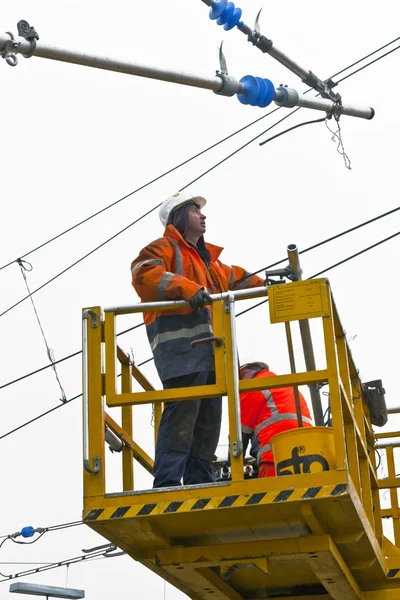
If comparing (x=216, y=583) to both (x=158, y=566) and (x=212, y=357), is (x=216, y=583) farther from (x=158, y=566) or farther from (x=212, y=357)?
(x=212, y=357)

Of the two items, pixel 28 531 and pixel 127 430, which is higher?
pixel 28 531

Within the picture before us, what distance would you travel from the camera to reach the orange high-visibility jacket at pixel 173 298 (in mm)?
7230

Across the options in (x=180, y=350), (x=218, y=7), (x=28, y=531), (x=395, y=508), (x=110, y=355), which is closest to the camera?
(x=110, y=355)

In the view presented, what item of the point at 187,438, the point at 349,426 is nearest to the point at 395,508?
the point at 349,426

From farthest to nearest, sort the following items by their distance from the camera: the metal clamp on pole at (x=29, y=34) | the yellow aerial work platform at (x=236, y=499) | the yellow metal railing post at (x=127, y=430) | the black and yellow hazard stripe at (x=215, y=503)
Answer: the yellow metal railing post at (x=127, y=430) < the metal clamp on pole at (x=29, y=34) < the yellow aerial work platform at (x=236, y=499) < the black and yellow hazard stripe at (x=215, y=503)

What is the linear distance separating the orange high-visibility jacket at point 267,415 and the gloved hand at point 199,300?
1.43 meters

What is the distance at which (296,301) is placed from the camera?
6.88 meters

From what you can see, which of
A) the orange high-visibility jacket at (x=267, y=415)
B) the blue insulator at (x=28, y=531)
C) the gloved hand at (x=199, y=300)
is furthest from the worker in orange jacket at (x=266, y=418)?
the blue insulator at (x=28, y=531)

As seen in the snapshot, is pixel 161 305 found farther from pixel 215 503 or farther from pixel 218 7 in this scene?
pixel 218 7

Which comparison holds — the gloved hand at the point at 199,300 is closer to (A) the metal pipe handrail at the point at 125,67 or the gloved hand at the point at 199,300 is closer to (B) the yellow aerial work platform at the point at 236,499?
(B) the yellow aerial work platform at the point at 236,499

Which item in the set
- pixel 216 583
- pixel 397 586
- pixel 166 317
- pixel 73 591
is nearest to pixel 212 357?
pixel 166 317

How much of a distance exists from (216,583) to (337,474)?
5.71ft

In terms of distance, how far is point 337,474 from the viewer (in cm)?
646

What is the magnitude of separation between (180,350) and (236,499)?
1169 millimetres
